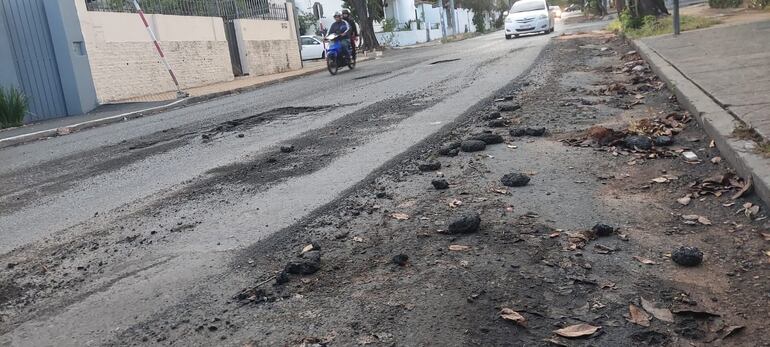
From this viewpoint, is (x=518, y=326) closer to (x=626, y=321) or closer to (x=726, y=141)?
(x=626, y=321)

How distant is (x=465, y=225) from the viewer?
3.56 metres

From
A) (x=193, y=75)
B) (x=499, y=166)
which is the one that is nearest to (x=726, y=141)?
(x=499, y=166)

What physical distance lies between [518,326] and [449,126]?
440cm

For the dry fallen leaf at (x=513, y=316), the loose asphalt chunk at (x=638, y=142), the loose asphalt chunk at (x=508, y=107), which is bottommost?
the dry fallen leaf at (x=513, y=316)

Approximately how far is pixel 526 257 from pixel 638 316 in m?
0.68

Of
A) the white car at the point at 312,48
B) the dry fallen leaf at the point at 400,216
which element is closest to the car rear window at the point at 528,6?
the white car at the point at 312,48

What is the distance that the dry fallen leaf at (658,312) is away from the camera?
2604mm

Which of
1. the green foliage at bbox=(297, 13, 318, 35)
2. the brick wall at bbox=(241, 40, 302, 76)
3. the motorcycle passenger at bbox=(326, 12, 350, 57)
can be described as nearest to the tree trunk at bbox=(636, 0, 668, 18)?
the motorcycle passenger at bbox=(326, 12, 350, 57)

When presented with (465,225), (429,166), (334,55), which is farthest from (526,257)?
(334,55)

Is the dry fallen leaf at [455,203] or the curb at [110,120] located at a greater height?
the curb at [110,120]

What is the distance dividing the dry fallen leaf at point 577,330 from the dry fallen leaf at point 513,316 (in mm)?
133

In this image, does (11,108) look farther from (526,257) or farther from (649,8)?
(649,8)

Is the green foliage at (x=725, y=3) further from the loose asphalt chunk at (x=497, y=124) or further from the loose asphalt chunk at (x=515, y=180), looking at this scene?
the loose asphalt chunk at (x=515, y=180)

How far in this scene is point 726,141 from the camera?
4.57m
